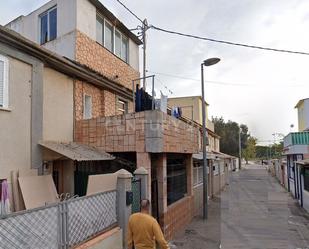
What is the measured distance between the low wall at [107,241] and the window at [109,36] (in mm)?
10039

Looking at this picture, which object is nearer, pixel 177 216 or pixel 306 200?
pixel 177 216

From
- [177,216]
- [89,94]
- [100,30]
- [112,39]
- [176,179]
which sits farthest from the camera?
[112,39]

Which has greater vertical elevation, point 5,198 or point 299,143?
point 299,143

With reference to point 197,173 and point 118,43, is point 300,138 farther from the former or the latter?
point 118,43

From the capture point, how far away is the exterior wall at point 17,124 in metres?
8.09

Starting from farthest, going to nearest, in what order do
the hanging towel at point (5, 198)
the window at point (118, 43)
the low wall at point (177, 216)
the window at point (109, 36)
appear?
the window at point (118, 43) → the window at point (109, 36) → the low wall at point (177, 216) → the hanging towel at point (5, 198)

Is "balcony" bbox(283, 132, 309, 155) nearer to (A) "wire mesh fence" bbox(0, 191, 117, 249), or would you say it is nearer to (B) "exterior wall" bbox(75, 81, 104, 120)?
(B) "exterior wall" bbox(75, 81, 104, 120)

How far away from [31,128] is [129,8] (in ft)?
29.1

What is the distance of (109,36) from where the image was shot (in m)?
16.0

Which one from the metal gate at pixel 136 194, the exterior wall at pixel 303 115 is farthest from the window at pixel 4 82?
the exterior wall at pixel 303 115

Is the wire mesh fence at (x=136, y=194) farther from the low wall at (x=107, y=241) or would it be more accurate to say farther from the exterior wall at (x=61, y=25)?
the exterior wall at (x=61, y=25)

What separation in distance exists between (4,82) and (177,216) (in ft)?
27.0

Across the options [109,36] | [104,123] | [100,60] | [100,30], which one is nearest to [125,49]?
[109,36]

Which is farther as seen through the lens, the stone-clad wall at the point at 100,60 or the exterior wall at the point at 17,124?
the stone-clad wall at the point at 100,60
